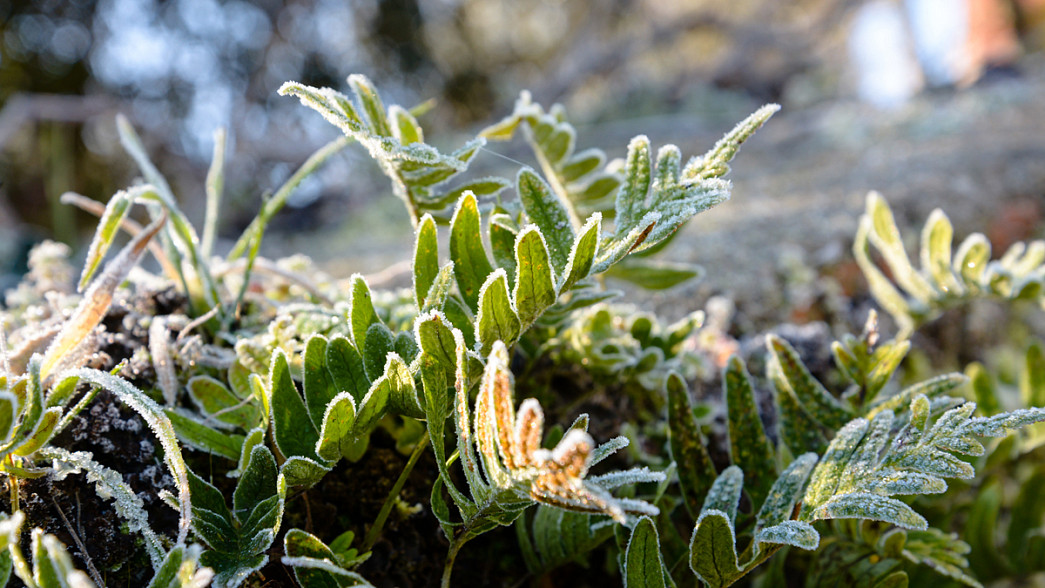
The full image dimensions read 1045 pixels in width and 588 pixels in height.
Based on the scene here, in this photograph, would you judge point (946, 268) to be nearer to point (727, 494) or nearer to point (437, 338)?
point (727, 494)

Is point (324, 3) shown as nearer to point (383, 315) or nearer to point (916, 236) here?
point (916, 236)

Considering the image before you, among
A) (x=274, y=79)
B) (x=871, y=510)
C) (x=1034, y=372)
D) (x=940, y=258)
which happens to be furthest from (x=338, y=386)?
(x=274, y=79)

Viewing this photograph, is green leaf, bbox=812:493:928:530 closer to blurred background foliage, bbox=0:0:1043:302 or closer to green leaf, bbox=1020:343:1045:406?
green leaf, bbox=1020:343:1045:406

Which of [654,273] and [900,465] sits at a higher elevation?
[654,273]

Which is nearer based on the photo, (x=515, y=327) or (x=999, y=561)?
(x=515, y=327)

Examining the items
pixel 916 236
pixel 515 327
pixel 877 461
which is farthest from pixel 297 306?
pixel 916 236

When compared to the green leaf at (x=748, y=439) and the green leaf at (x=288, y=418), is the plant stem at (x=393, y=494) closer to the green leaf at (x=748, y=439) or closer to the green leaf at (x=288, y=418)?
the green leaf at (x=288, y=418)

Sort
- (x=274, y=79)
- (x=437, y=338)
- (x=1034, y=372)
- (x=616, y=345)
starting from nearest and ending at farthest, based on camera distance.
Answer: (x=437, y=338), (x=616, y=345), (x=1034, y=372), (x=274, y=79)

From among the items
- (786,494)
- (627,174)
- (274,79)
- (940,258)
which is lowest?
(786,494)
